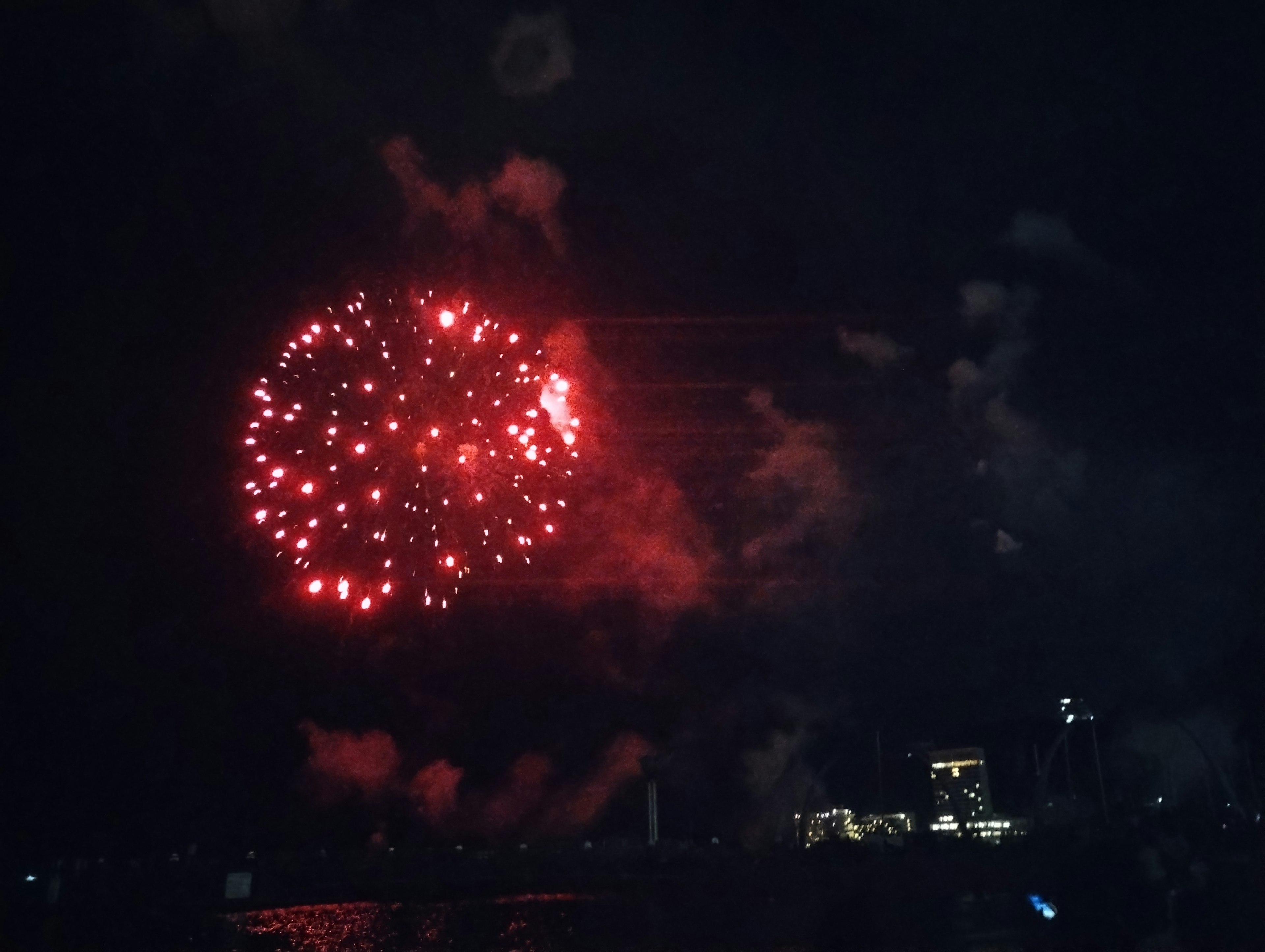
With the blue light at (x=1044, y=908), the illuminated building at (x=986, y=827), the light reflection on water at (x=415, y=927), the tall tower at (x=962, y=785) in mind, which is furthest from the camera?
the tall tower at (x=962, y=785)

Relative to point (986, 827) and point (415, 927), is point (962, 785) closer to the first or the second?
point (986, 827)

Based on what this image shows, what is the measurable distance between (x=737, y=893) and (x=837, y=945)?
73.9 meters

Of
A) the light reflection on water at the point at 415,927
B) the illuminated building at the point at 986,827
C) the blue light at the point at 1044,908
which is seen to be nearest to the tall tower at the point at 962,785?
the illuminated building at the point at 986,827

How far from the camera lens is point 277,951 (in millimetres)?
68000

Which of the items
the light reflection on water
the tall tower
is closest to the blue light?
the light reflection on water

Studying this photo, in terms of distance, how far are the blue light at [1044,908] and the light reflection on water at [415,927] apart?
108ft

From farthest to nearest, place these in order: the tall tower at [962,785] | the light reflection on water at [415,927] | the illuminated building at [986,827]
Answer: the tall tower at [962,785] → the illuminated building at [986,827] → the light reflection on water at [415,927]

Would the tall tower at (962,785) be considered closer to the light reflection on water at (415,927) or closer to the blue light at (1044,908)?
the light reflection on water at (415,927)

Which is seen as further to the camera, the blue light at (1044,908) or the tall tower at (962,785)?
the tall tower at (962,785)

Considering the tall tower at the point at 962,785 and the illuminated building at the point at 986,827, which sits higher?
the tall tower at the point at 962,785

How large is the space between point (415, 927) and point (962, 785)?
13839 centimetres

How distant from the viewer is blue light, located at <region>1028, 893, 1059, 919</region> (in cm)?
5928

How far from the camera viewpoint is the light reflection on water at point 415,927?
233 ft

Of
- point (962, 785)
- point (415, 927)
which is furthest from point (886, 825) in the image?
point (415, 927)
